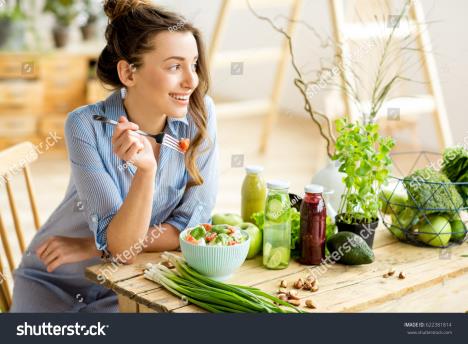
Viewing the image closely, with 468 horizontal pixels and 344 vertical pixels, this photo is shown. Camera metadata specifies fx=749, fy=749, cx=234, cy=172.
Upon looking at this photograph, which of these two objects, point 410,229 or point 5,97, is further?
Answer: point 5,97

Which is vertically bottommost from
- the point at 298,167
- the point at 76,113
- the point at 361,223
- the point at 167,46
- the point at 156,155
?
the point at 298,167

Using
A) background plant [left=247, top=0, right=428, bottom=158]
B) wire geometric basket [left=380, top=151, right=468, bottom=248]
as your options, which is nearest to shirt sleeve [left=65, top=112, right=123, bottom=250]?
background plant [left=247, top=0, right=428, bottom=158]

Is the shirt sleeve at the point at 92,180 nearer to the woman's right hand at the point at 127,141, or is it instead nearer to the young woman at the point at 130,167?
the young woman at the point at 130,167

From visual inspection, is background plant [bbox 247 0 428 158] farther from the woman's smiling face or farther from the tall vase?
the woman's smiling face

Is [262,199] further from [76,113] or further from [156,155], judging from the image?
[76,113]

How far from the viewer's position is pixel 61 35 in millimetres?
5598

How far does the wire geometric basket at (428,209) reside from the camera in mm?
1914

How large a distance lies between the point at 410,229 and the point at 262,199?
398 mm

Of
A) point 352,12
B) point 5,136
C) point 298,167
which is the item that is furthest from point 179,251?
point 5,136

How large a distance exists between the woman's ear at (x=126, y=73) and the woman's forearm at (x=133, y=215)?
274 mm

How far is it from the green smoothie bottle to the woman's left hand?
0.42 meters

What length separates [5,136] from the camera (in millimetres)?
5293
